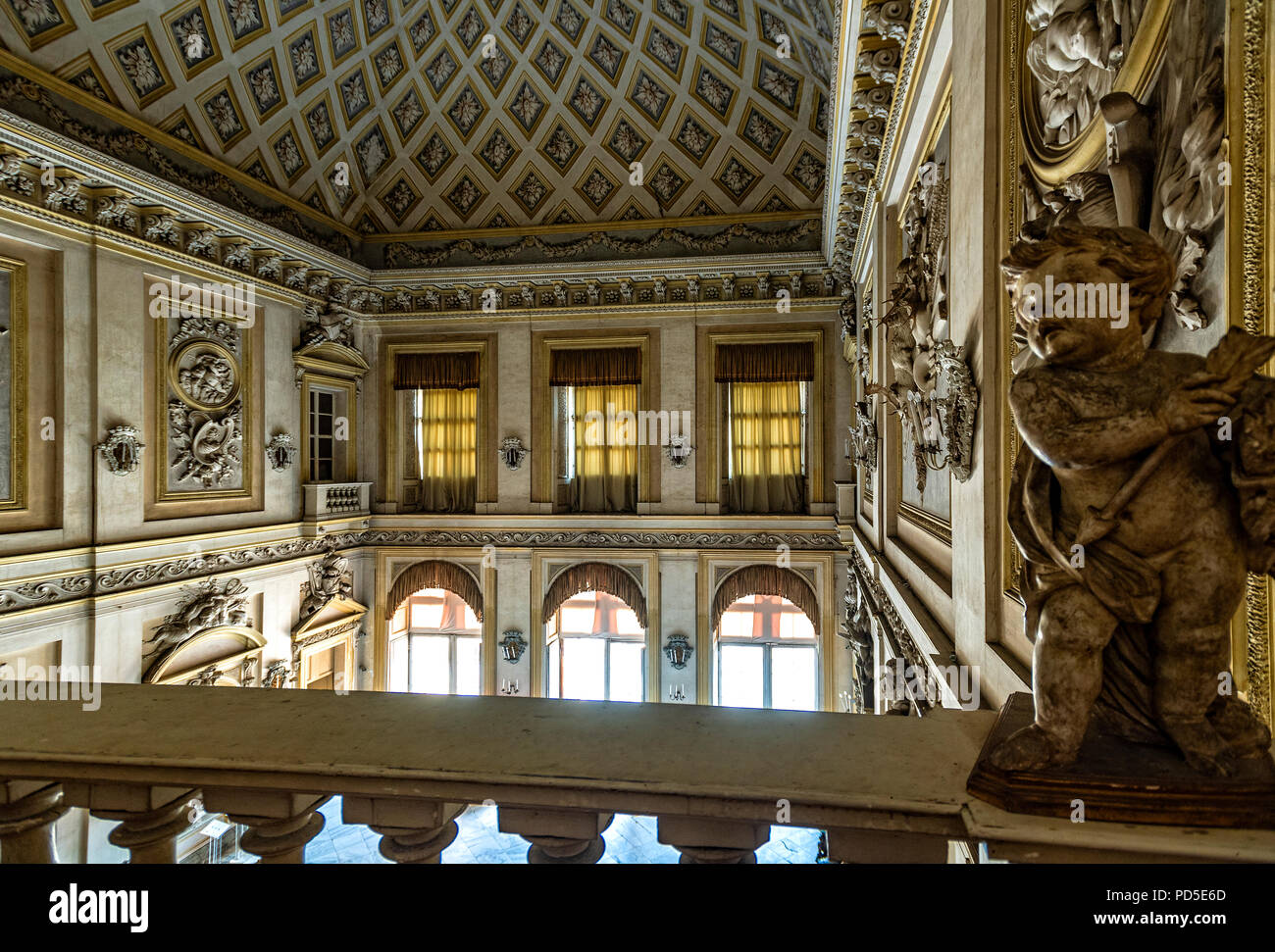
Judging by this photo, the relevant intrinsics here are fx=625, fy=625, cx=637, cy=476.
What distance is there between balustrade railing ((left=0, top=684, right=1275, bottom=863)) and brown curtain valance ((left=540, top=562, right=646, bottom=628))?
8.58m

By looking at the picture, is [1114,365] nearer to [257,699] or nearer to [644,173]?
[257,699]

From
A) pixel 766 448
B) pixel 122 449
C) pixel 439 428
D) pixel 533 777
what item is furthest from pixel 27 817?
pixel 439 428

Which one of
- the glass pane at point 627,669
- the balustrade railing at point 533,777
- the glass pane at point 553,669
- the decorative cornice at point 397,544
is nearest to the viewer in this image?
the balustrade railing at point 533,777

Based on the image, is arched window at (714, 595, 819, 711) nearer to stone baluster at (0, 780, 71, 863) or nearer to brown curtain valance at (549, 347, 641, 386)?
brown curtain valance at (549, 347, 641, 386)

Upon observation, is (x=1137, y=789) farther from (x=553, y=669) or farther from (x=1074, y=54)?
(x=553, y=669)

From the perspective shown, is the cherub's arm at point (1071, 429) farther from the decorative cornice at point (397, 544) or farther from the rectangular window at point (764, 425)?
the rectangular window at point (764, 425)

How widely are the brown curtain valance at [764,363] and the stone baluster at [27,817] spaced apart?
359 inches

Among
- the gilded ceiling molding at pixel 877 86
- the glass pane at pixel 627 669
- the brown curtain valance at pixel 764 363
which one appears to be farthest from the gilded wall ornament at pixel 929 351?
the glass pane at pixel 627 669

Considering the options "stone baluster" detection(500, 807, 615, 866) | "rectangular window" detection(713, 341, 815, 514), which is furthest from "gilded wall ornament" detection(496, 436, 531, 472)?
"stone baluster" detection(500, 807, 615, 866)

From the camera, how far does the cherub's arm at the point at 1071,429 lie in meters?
1.03

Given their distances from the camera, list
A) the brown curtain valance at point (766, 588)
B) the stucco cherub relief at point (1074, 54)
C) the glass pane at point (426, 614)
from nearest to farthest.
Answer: the stucco cherub relief at point (1074, 54) < the brown curtain valance at point (766, 588) < the glass pane at point (426, 614)

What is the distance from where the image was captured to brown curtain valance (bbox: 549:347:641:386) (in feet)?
33.4

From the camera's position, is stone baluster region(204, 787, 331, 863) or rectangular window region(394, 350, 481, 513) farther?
rectangular window region(394, 350, 481, 513)
